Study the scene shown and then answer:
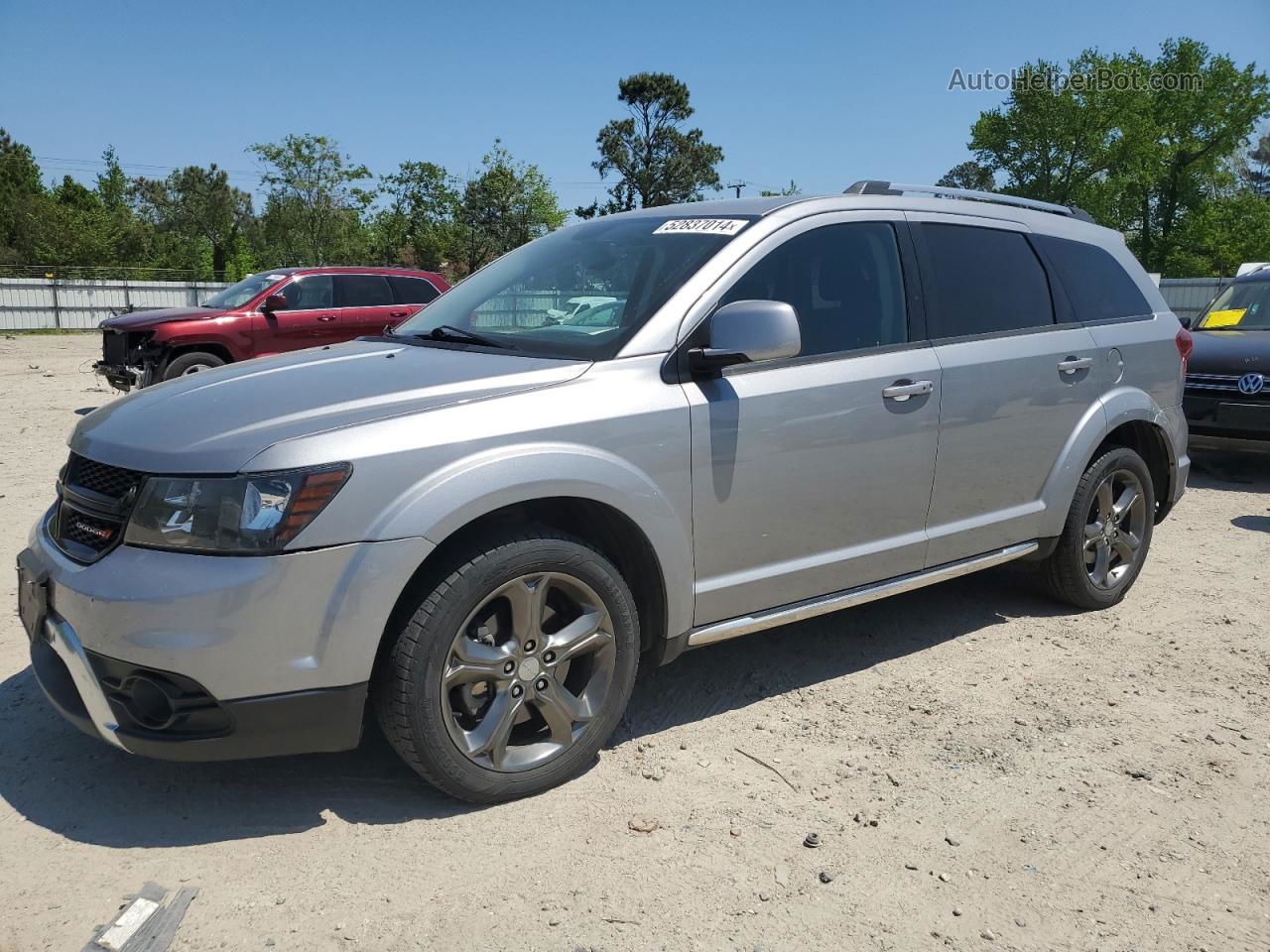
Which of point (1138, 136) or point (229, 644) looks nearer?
point (229, 644)

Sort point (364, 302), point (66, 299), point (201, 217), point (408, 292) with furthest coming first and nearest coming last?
point (201, 217) → point (66, 299) → point (408, 292) → point (364, 302)

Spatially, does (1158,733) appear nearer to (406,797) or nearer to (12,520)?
(406,797)

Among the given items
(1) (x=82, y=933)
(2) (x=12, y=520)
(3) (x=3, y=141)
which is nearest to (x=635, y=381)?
(1) (x=82, y=933)

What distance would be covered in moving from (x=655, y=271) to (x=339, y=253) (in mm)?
51567

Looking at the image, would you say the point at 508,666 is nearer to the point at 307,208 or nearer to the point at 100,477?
the point at 100,477

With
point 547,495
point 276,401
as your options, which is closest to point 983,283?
point 547,495

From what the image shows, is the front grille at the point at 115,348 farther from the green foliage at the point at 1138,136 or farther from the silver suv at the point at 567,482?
the green foliage at the point at 1138,136

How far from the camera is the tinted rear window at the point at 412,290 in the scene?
14.0 meters

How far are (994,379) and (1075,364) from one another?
0.60 metres

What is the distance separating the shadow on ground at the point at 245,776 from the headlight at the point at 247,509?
89cm

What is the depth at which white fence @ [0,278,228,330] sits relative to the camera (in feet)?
109

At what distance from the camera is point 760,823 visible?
2.99 meters

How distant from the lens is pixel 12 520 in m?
6.24

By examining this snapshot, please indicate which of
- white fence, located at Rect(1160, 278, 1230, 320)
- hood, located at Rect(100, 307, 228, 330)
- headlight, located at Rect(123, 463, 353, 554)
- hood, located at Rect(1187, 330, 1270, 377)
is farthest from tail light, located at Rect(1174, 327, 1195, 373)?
white fence, located at Rect(1160, 278, 1230, 320)
